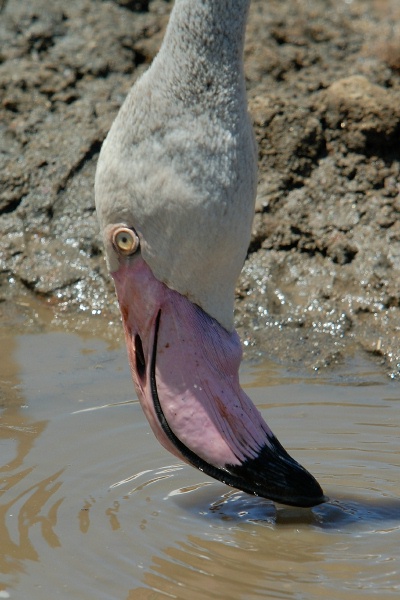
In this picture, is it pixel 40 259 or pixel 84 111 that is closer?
pixel 40 259

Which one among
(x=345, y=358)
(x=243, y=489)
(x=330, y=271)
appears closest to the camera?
(x=243, y=489)

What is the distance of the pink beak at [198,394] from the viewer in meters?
3.40

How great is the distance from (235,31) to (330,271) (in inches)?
72.6

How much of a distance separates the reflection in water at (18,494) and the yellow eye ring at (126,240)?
2.94ft

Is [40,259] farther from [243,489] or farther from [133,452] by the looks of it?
[243,489]

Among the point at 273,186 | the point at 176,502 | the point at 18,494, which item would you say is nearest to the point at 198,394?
the point at 176,502

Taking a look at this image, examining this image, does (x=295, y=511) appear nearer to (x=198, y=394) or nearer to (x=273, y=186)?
(x=198, y=394)

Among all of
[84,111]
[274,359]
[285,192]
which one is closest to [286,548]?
[274,359]

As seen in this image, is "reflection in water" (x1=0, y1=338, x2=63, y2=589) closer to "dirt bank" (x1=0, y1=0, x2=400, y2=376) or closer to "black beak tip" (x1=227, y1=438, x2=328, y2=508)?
"black beak tip" (x1=227, y1=438, x2=328, y2=508)

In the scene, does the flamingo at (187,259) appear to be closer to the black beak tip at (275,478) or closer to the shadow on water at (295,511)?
the black beak tip at (275,478)

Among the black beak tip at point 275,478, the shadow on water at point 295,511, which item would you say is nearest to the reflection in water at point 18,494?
the shadow on water at point 295,511

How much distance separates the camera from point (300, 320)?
17.0ft

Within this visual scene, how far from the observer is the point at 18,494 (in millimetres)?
3746

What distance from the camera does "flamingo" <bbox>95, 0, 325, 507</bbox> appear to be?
3445mm
